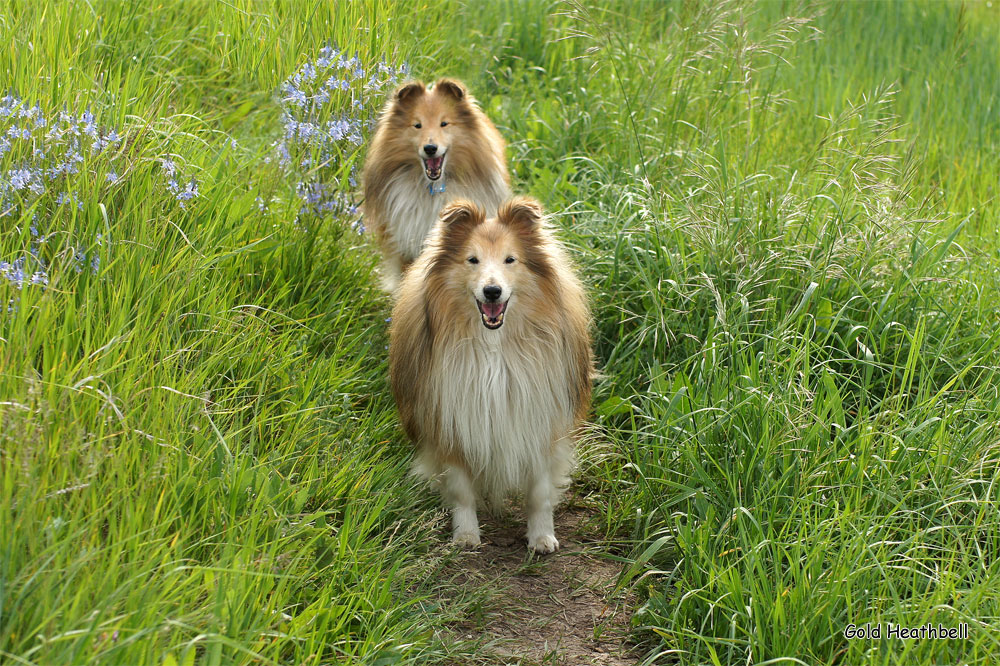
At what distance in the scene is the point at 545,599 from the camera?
353cm

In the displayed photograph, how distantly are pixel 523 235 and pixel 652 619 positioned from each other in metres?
1.44

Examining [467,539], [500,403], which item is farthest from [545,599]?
[500,403]

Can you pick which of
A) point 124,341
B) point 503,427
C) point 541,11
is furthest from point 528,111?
point 124,341

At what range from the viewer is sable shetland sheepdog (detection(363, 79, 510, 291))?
5047mm

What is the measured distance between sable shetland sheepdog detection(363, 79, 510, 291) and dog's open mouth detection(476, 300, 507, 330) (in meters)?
1.58

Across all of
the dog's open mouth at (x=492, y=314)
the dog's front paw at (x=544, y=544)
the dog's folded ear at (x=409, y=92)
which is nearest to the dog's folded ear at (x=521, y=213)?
the dog's open mouth at (x=492, y=314)

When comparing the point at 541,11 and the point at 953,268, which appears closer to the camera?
the point at 953,268

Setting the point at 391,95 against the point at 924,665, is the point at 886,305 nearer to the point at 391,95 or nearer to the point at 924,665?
the point at 924,665

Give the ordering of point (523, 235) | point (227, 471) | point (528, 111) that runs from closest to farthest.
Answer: point (227, 471) < point (523, 235) < point (528, 111)

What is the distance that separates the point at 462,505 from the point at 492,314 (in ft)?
2.64

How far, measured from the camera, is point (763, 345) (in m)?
4.05

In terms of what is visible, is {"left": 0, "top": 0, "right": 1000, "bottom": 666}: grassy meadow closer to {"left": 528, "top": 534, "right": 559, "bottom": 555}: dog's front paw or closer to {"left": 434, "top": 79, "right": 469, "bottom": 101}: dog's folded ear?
{"left": 528, "top": 534, "right": 559, "bottom": 555}: dog's front paw

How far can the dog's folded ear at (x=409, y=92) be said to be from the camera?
5012 mm

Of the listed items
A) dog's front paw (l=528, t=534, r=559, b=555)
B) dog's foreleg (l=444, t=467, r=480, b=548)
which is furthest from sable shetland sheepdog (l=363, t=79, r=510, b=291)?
dog's front paw (l=528, t=534, r=559, b=555)
